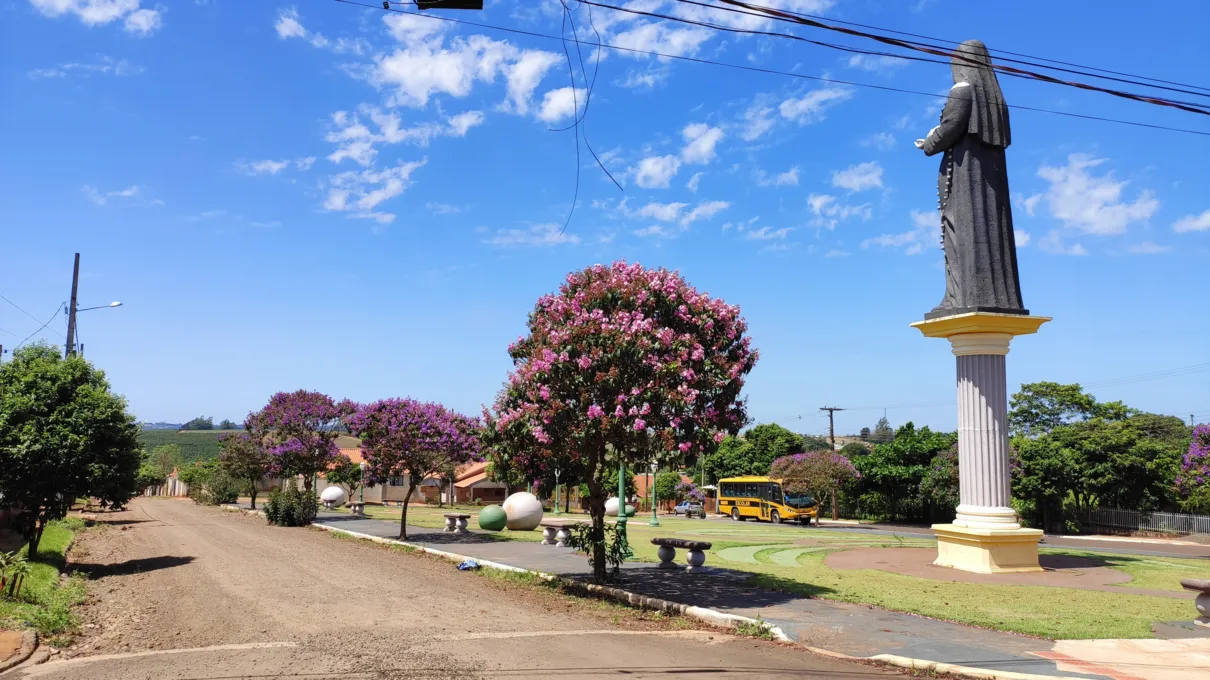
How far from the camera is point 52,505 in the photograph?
1703cm

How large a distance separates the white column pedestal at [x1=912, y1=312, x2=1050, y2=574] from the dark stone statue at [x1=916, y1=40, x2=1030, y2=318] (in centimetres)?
50

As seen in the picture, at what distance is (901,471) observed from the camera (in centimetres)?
4688

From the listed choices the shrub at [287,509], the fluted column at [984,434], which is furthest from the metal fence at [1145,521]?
the shrub at [287,509]

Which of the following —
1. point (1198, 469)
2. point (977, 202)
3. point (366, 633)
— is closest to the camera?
point (366, 633)

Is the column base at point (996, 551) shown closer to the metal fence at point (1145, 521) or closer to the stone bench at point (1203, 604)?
the stone bench at point (1203, 604)

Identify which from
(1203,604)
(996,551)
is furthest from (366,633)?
(996,551)

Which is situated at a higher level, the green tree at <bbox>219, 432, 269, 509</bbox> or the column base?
the green tree at <bbox>219, 432, 269, 509</bbox>

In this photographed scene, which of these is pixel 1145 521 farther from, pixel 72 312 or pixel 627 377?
pixel 72 312

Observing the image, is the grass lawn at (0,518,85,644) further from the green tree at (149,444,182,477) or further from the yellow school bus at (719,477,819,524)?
the green tree at (149,444,182,477)

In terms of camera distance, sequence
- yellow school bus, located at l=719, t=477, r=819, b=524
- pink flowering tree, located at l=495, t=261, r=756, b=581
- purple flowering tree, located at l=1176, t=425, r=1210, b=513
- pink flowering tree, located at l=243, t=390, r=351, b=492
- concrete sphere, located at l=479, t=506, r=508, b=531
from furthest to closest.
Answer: yellow school bus, located at l=719, t=477, r=819, b=524 < pink flowering tree, located at l=243, t=390, r=351, b=492 < concrete sphere, located at l=479, t=506, r=508, b=531 < purple flowering tree, located at l=1176, t=425, r=1210, b=513 < pink flowering tree, located at l=495, t=261, r=756, b=581

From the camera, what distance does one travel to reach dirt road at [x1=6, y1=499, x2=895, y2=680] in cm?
877

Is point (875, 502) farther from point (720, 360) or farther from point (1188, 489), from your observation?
point (720, 360)

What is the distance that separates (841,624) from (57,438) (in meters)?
15.5

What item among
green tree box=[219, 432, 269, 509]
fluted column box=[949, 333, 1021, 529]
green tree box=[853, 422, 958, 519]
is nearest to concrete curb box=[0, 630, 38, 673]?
fluted column box=[949, 333, 1021, 529]
